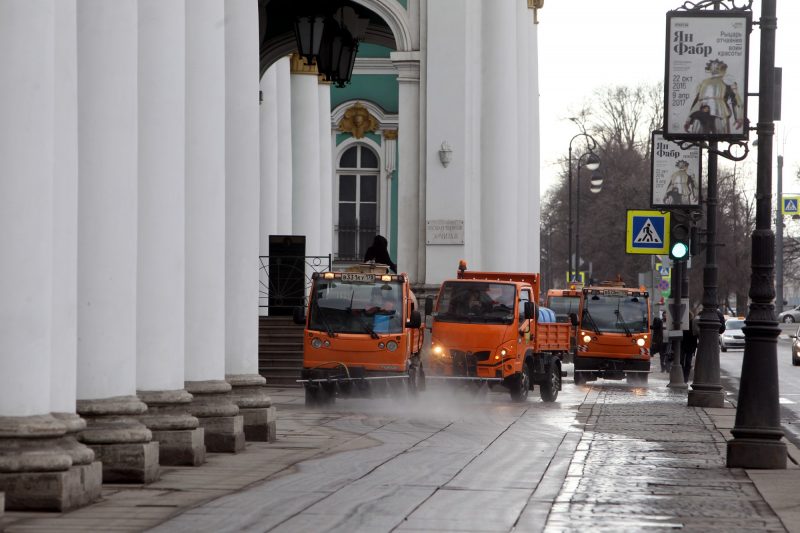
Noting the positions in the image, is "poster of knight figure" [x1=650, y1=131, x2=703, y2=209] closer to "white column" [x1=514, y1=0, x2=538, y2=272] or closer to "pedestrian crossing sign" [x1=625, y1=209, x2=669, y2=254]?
"pedestrian crossing sign" [x1=625, y1=209, x2=669, y2=254]

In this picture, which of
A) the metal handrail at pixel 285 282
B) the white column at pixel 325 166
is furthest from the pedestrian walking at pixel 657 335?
the metal handrail at pixel 285 282

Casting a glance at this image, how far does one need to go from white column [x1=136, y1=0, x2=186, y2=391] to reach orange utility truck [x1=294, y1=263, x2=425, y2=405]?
11360 millimetres

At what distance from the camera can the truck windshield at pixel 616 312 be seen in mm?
40906

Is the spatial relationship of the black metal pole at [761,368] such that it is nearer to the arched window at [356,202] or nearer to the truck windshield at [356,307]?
the truck windshield at [356,307]

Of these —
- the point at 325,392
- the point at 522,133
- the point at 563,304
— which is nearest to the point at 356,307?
the point at 325,392

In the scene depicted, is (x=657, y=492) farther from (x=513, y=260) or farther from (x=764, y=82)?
(x=513, y=260)

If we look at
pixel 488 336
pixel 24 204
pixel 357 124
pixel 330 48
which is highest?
pixel 357 124

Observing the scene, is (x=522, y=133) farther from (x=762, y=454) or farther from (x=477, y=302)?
(x=762, y=454)

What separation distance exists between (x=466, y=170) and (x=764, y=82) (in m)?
19.0

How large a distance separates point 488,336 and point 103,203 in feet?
53.2

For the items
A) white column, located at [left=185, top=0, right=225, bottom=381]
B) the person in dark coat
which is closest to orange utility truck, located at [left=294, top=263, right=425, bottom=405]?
the person in dark coat

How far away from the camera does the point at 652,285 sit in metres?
46.3

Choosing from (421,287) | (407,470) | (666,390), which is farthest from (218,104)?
(666,390)

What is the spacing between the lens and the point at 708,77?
730 inches
